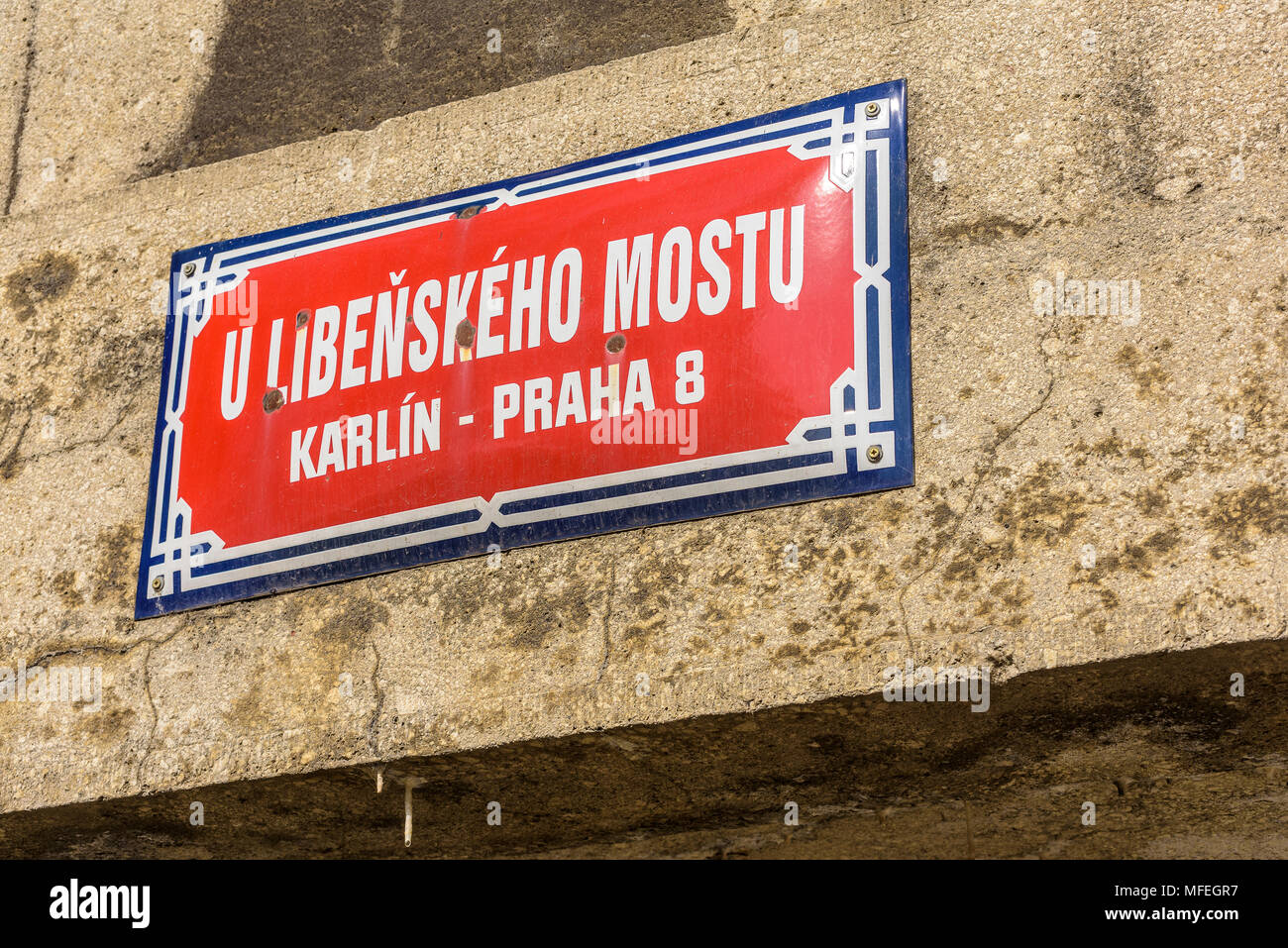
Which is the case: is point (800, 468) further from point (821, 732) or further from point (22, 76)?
point (22, 76)

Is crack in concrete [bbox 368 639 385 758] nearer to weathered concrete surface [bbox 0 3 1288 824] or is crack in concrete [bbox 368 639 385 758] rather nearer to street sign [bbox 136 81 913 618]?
weathered concrete surface [bbox 0 3 1288 824]

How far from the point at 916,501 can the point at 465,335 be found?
86 cm

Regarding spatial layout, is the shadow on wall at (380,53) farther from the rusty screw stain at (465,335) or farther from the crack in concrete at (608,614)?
the crack in concrete at (608,614)

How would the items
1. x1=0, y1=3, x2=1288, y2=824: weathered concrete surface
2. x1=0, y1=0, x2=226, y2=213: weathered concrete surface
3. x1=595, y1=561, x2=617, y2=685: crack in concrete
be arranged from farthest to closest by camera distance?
x1=0, y1=0, x2=226, y2=213: weathered concrete surface
x1=595, y1=561, x2=617, y2=685: crack in concrete
x1=0, y1=3, x2=1288, y2=824: weathered concrete surface

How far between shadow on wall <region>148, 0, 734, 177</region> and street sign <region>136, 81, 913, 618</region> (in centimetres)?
33

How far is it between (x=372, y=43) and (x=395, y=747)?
1533mm

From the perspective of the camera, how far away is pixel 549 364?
8.41ft

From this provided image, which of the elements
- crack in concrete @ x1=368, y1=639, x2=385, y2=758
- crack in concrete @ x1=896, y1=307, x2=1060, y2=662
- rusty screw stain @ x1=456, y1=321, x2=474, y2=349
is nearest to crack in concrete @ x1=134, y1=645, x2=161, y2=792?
crack in concrete @ x1=368, y1=639, x2=385, y2=758

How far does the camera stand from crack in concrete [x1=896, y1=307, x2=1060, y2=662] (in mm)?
2227

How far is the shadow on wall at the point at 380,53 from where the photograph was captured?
294 cm

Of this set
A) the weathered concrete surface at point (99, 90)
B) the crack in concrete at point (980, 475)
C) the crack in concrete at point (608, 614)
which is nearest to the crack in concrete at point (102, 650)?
the crack in concrete at point (608, 614)

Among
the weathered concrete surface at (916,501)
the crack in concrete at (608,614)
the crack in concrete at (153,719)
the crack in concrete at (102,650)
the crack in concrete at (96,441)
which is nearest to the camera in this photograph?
the weathered concrete surface at (916,501)

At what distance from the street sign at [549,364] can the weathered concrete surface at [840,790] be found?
36 cm

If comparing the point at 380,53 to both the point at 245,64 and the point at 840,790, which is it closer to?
the point at 245,64
